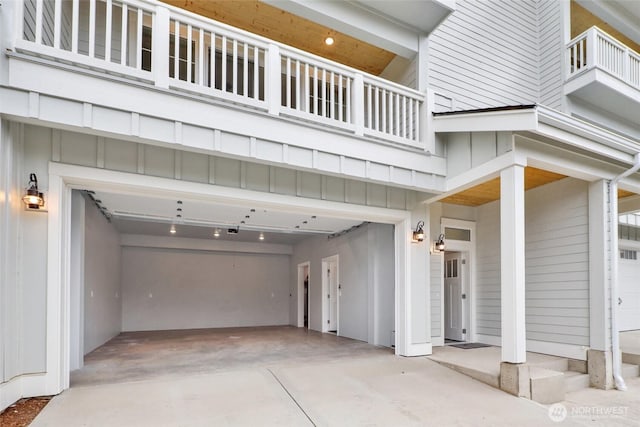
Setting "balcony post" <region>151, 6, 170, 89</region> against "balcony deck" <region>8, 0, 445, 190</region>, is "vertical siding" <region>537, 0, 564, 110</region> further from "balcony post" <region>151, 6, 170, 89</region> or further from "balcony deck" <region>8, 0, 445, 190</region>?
"balcony post" <region>151, 6, 170, 89</region>

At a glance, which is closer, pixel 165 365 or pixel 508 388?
pixel 508 388

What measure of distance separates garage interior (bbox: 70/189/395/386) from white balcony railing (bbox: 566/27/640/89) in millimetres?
4885

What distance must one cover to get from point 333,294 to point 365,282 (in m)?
2.27

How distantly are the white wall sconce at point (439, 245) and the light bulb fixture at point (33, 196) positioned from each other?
574cm

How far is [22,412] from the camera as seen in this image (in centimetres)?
347

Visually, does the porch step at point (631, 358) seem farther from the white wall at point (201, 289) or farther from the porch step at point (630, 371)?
the white wall at point (201, 289)

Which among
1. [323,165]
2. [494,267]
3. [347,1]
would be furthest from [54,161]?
[494,267]

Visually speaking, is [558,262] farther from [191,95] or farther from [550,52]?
[191,95]

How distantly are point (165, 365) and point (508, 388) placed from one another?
14.9 ft

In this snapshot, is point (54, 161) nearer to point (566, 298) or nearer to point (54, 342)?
point (54, 342)

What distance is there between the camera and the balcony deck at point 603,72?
24.0 feet

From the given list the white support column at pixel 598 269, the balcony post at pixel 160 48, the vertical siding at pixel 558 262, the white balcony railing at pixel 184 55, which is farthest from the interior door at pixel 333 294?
the balcony post at pixel 160 48

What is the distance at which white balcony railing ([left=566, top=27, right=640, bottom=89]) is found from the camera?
287 inches

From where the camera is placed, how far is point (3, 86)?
3.38 meters
